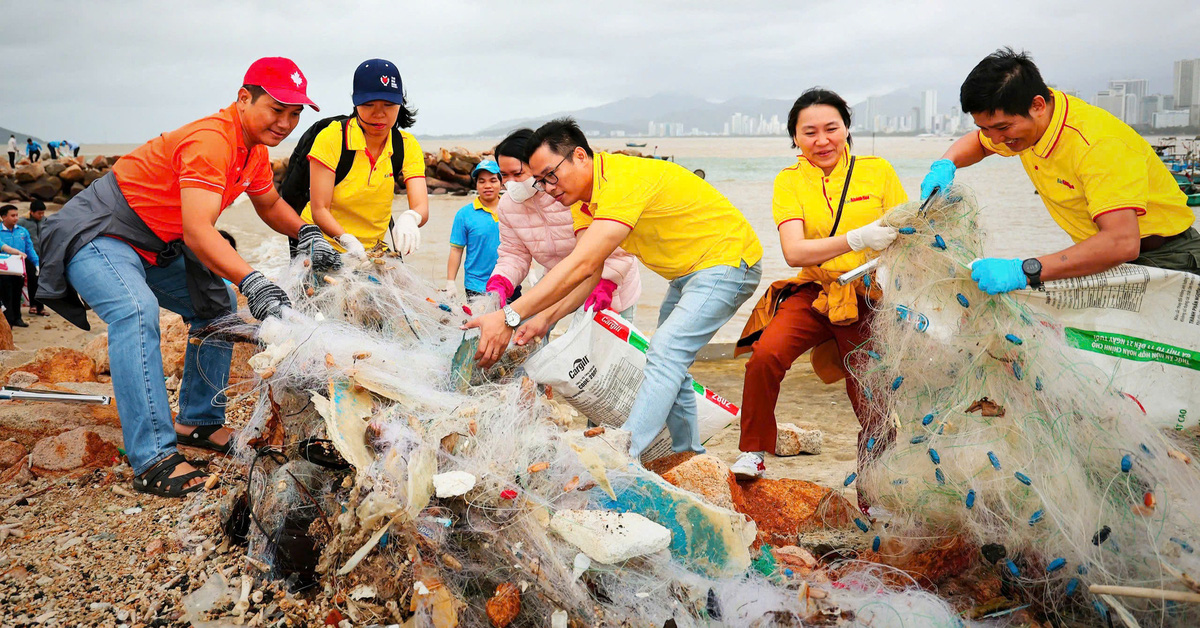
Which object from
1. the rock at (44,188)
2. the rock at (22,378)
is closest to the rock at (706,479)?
the rock at (22,378)

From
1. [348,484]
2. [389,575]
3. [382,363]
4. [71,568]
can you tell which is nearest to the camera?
[389,575]

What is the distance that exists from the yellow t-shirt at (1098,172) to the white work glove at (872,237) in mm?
589

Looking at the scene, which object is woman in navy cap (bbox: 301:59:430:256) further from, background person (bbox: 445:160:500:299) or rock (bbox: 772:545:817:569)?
rock (bbox: 772:545:817:569)

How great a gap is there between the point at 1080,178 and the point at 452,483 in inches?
91.0

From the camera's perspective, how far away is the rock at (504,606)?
6.72ft

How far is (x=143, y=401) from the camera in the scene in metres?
2.97

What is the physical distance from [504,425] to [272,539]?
749 millimetres

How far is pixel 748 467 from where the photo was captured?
10.8 feet

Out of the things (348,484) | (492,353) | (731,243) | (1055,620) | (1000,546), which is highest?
(731,243)

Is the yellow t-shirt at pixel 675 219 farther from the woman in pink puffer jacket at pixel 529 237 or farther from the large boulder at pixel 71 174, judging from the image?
the large boulder at pixel 71 174

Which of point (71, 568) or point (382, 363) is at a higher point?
point (382, 363)

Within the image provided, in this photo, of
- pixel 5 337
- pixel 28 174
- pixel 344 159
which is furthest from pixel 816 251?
pixel 28 174

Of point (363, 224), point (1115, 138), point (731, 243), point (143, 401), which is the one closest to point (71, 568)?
point (143, 401)

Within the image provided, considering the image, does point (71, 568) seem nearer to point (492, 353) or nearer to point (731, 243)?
point (492, 353)
